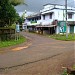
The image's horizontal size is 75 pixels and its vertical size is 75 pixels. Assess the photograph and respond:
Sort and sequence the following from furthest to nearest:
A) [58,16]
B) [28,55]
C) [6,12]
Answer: [58,16] → [6,12] → [28,55]

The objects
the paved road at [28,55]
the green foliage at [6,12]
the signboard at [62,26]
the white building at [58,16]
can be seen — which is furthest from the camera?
the white building at [58,16]

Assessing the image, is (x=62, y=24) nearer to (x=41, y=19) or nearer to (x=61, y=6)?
(x=61, y=6)

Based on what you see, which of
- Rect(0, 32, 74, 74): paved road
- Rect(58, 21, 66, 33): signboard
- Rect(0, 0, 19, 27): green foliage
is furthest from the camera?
Rect(58, 21, 66, 33): signboard

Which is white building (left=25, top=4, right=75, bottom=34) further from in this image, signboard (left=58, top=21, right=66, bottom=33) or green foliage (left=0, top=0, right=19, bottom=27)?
green foliage (left=0, top=0, right=19, bottom=27)

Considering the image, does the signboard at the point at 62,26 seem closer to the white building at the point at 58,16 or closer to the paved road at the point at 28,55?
the white building at the point at 58,16

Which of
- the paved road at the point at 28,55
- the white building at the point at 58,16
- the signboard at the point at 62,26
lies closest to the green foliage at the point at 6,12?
the paved road at the point at 28,55

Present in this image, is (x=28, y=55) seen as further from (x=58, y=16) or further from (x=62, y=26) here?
(x=58, y=16)

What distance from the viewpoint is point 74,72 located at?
9.71 m

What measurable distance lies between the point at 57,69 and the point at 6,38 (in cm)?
2144

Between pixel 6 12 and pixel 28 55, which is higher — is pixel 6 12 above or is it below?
above

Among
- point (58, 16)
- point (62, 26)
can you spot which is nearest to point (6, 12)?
point (62, 26)

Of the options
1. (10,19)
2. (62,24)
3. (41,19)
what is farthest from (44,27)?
(10,19)

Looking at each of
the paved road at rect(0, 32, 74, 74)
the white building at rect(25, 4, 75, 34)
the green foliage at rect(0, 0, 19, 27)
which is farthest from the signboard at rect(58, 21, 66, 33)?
the paved road at rect(0, 32, 74, 74)

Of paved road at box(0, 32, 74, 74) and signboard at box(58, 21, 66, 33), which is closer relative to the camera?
paved road at box(0, 32, 74, 74)
